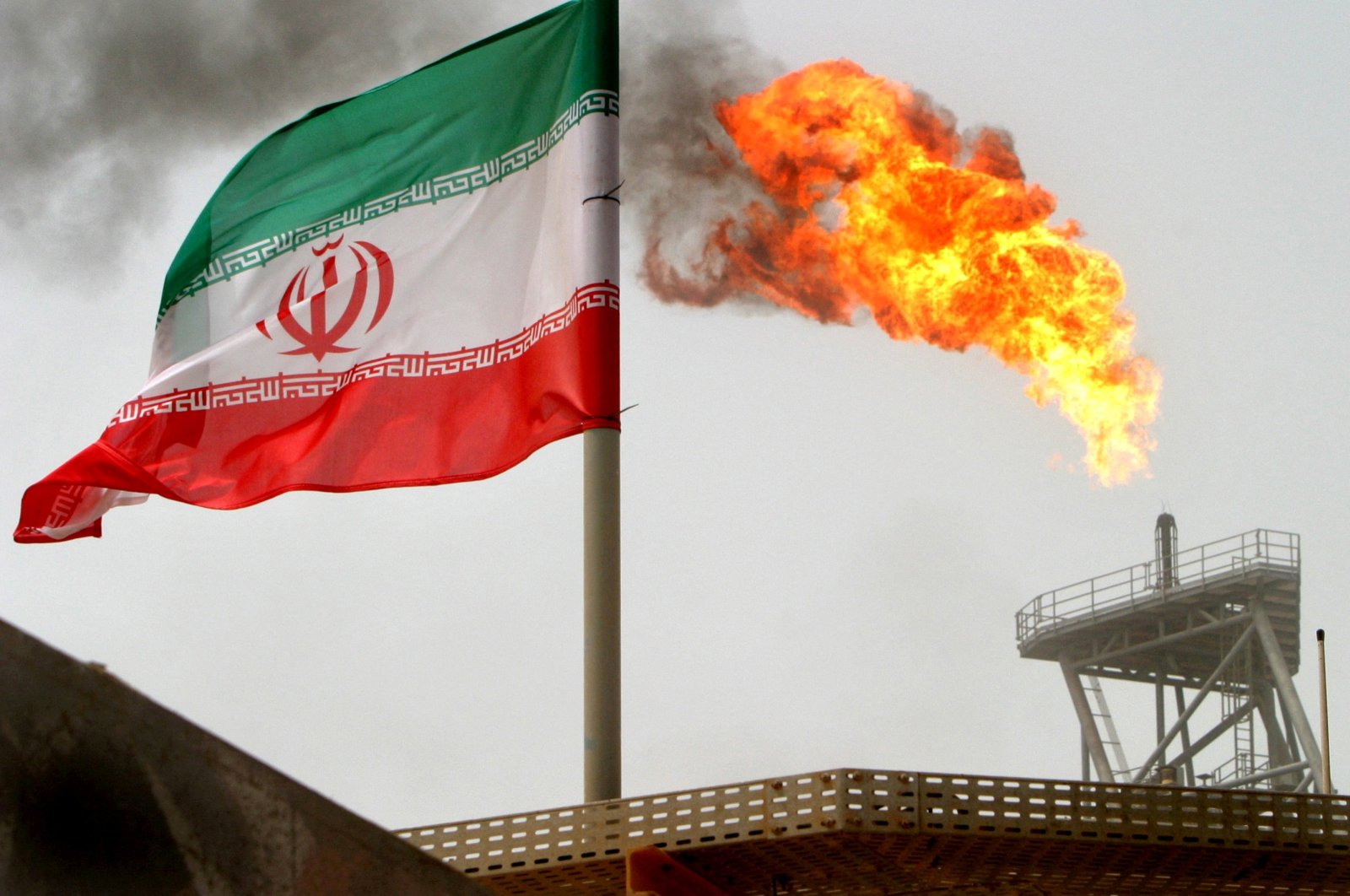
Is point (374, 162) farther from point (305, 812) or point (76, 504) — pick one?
point (305, 812)

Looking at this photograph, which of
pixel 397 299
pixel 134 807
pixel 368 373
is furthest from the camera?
pixel 397 299

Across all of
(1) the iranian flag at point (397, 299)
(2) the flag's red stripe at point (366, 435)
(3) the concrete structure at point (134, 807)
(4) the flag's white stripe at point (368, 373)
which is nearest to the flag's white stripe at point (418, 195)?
(1) the iranian flag at point (397, 299)

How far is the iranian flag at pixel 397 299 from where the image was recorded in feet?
50.8

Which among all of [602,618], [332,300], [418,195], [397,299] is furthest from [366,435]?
[602,618]

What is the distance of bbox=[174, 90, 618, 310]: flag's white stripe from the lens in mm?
15984

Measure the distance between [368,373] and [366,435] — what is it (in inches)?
22.8

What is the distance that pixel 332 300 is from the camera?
17.0m

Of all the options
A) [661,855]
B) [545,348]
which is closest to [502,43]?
[545,348]

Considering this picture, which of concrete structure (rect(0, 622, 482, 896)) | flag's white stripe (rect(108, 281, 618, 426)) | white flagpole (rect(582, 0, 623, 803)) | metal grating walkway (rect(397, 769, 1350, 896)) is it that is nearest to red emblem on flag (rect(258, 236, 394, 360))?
flag's white stripe (rect(108, 281, 618, 426))

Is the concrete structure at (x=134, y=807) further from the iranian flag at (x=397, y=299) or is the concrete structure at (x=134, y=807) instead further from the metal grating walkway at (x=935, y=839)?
the iranian flag at (x=397, y=299)

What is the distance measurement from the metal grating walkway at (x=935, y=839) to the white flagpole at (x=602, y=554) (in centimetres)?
116

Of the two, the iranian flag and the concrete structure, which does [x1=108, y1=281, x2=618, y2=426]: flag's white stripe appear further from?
the concrete structure

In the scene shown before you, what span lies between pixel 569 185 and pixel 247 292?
3.61m

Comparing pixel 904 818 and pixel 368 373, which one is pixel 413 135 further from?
pixel 904 818
